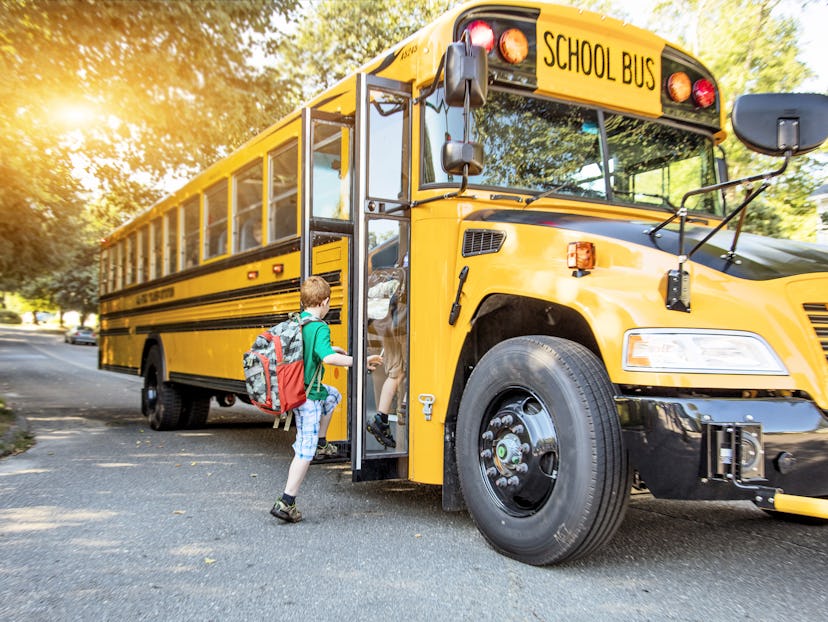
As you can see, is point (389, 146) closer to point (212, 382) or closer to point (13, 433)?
point (212, 382)

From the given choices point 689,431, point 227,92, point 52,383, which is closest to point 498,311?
point 689,431

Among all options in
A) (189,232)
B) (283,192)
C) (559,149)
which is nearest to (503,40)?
(559,149)

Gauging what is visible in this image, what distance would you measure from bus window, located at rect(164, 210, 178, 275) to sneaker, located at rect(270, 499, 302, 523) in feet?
15.5

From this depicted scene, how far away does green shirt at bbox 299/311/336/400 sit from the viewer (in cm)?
431

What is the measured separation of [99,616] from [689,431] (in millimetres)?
2390

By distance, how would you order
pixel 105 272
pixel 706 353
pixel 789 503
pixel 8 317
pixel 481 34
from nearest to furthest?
pixel 789 503, pixel 706 353, pixel 481 34, pixel 105 272, pixel 8 317

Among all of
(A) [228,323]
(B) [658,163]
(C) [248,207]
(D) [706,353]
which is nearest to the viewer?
(D) [706,353]

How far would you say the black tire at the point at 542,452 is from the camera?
314 cm

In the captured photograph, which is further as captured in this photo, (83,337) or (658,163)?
(83,337)

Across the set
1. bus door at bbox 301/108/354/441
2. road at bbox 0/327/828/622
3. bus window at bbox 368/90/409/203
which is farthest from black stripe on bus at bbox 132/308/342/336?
road at bbox 0/327/828/622

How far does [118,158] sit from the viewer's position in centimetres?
1284

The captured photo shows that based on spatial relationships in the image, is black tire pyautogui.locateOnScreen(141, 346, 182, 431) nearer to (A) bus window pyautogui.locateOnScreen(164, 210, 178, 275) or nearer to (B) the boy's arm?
→ (A) bus window pyautogui.locateOnScreen(164, 210, 178, 275)

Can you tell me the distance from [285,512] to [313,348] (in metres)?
0.96

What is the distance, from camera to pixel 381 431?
448 centimetres
